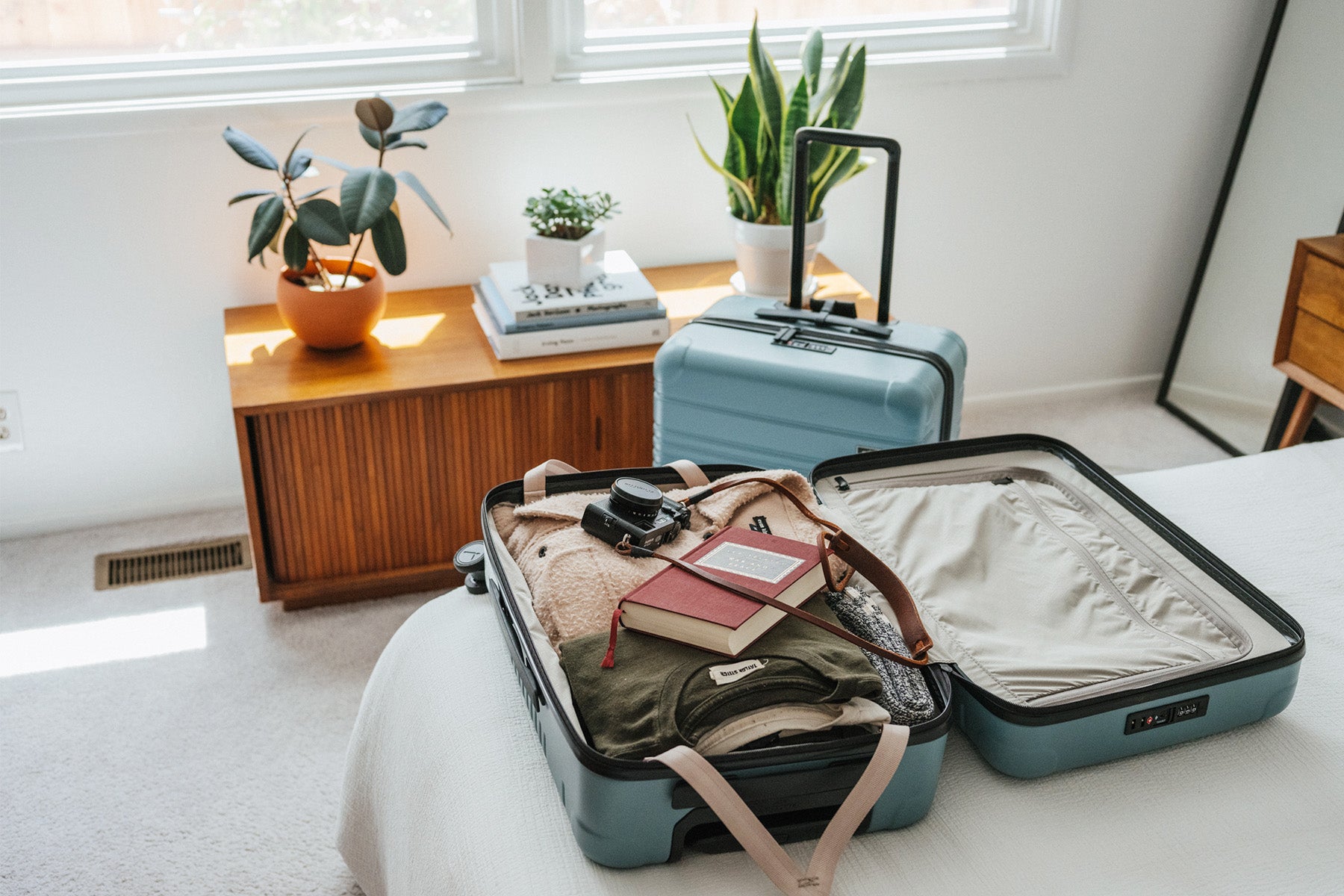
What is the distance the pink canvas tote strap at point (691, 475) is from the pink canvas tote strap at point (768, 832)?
42cm

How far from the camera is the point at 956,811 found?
97 cm

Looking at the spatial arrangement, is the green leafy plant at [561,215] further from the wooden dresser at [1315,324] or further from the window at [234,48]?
the wooden dresser at [1315,324]

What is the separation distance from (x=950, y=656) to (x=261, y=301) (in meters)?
1.70

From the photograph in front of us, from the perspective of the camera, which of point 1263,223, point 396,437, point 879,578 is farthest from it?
point 1263,223

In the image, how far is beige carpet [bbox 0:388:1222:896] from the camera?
153cm

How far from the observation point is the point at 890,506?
1.26m

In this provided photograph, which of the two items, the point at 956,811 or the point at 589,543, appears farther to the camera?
the point at 589,543

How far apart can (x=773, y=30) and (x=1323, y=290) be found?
1.24 m

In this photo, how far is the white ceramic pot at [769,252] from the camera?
216 cm

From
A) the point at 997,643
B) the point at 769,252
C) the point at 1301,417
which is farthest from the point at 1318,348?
the point at 997,643

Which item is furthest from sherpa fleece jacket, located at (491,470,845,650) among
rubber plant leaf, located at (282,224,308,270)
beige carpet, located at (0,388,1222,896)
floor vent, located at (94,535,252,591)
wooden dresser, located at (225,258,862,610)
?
floor vent, located at (94,535,252,591)

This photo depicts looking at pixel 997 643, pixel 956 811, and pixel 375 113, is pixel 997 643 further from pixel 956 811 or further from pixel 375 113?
pixel 375 113

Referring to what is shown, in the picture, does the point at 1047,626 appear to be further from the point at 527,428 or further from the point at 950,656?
the point at 527,428

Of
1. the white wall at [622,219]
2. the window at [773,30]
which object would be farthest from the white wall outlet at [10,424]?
the window at [773,30]
